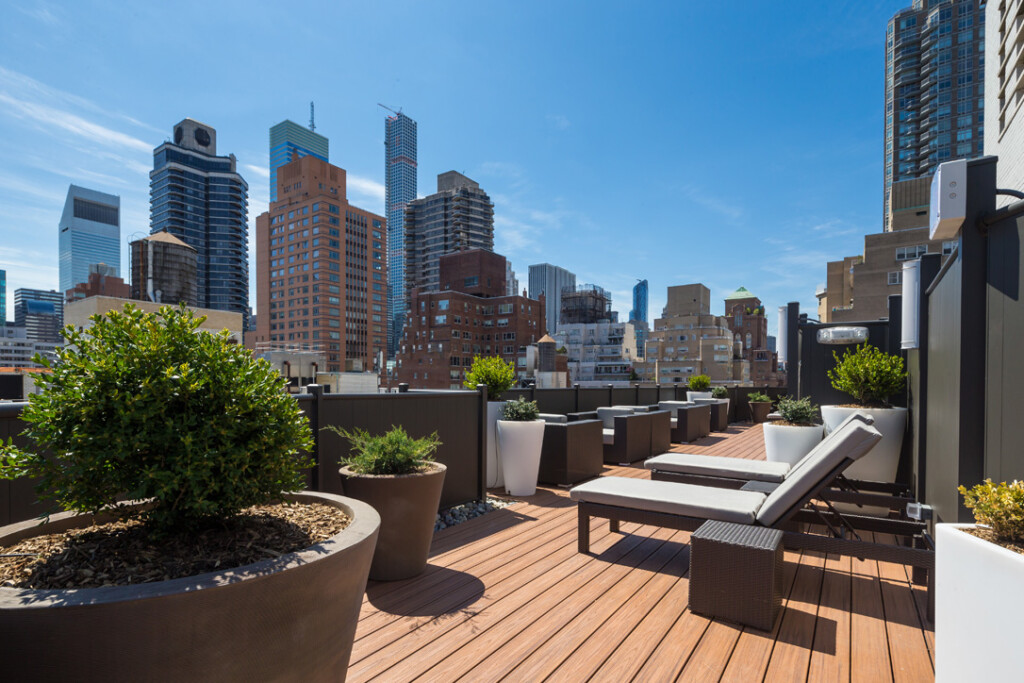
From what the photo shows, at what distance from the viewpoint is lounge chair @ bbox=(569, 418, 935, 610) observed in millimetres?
2881

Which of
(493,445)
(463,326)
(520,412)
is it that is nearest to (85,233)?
(463,326)

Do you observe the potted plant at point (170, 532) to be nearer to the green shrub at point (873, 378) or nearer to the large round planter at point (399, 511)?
the large round planter at point (399, 511)

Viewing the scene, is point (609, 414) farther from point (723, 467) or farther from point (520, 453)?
point (723, 467)

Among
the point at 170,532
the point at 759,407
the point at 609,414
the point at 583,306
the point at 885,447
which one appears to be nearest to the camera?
the point at 170,532

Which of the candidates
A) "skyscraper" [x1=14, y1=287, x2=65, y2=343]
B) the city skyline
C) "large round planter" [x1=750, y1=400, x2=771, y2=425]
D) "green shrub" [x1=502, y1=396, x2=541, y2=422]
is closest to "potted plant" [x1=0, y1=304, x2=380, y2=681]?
"green shrub" [x1=502, y1=396, x2=541, y2=422]

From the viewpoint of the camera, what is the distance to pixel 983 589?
144 centimetres

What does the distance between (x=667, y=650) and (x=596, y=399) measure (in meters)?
8.25

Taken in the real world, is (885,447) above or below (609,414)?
above

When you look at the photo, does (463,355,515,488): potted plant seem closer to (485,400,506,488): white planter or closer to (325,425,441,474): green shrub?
(485,400,506,488): white planter

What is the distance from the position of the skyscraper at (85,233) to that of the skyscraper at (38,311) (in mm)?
10297

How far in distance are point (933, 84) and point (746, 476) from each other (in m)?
94.1

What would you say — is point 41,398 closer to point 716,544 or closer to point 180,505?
point 180,505

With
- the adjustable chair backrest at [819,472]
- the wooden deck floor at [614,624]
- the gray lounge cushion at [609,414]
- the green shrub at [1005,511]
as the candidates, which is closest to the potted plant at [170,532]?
the wooden deck floor at [614,624]

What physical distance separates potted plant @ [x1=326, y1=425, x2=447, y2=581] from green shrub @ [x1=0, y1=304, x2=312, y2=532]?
126 centimetres
